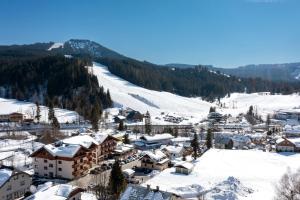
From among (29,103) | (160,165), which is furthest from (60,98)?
(160,165)

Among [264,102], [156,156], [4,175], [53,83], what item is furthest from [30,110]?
[264,102]

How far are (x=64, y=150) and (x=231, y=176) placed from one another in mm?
19869

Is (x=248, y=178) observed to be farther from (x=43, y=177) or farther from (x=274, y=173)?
(x=43, y=177)

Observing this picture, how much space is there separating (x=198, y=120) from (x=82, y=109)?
38.1 meters

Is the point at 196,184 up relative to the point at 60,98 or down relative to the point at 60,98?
down

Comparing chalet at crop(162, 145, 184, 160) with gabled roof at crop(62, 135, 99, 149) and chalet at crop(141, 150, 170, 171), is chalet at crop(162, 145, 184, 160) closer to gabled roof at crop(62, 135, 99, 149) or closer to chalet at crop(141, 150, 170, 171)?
chalet at crop(141, 150, 170, 171)

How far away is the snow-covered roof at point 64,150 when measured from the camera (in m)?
43.9

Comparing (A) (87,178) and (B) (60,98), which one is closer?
(A) (87,178)

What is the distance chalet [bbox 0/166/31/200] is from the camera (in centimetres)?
3384

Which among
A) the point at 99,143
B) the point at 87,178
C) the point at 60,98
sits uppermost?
the point at 60,98

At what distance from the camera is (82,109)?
102 meters

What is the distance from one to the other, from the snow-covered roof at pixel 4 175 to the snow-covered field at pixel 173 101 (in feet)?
264

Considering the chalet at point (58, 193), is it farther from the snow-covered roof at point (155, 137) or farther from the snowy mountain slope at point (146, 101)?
the snowy mountain slope at point (146, 101)

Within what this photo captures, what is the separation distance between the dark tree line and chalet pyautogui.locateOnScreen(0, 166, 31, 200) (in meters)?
71.7
